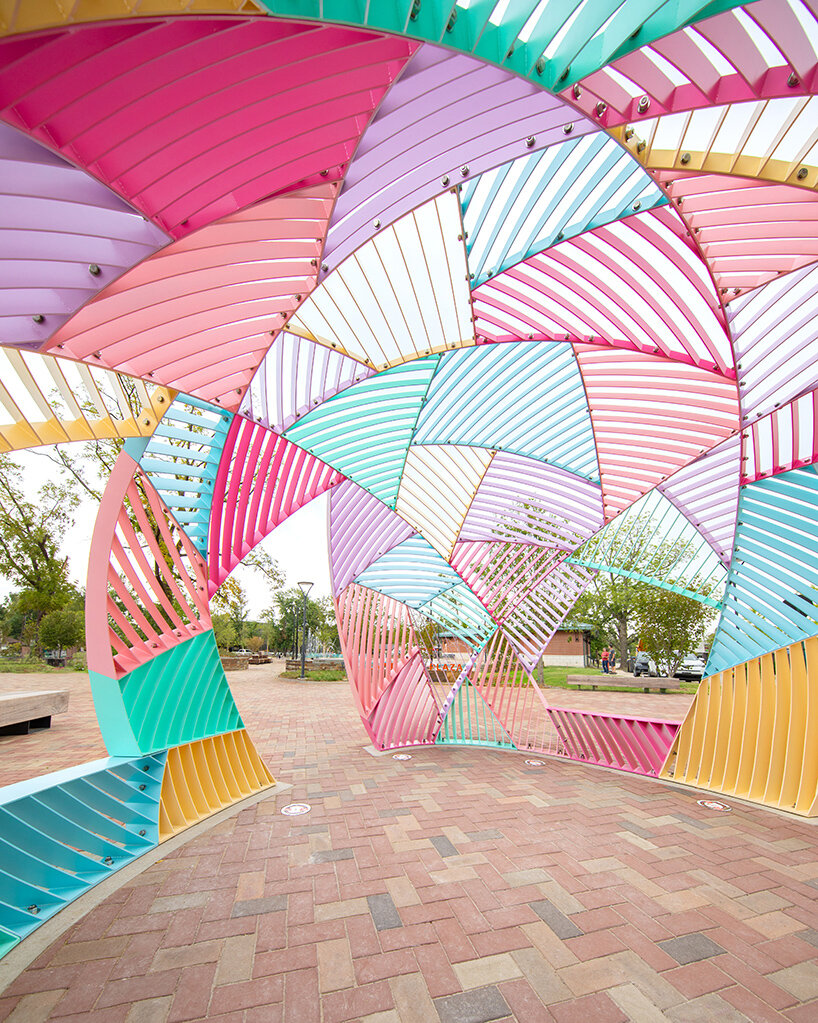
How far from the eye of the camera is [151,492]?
275 inches

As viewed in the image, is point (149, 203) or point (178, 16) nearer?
point (178, 16)

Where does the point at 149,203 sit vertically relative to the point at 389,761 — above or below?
above

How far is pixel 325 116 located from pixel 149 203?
3.92 feet

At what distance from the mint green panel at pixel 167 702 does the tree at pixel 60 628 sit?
→ 29.6m

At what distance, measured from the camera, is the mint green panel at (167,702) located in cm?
594

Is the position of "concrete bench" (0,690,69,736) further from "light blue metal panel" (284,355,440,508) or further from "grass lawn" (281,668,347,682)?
"grass lawn" (281,668,347,682)

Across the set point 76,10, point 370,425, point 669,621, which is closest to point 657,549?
point 370,425

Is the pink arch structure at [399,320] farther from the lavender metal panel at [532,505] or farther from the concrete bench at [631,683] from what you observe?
the concrete bench at [631,683]

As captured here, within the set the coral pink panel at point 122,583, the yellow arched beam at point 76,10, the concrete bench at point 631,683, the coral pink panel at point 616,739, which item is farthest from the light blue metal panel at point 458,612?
the concrete bench at point 631,683

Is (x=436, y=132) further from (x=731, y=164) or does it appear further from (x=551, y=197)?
(x=731, y=164)

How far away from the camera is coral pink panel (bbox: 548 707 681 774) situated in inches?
361

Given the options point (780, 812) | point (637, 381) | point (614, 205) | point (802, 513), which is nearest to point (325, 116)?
point (614, 205)

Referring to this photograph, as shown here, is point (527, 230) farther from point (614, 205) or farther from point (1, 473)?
point (1, 473)

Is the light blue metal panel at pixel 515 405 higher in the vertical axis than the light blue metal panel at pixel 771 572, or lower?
higher
